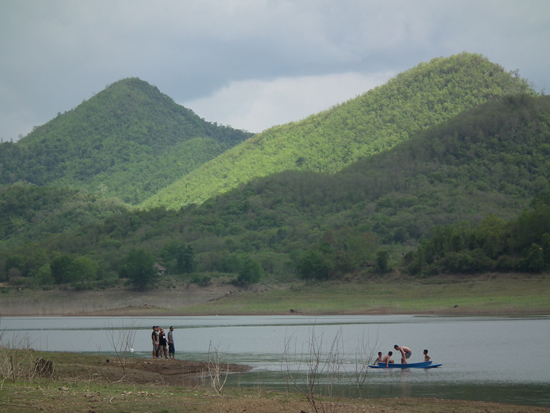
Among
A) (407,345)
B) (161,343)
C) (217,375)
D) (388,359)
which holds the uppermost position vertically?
(217,375)

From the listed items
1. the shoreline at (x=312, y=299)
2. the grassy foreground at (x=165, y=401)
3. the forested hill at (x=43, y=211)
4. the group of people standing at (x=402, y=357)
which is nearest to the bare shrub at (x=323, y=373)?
the grassy foreground at (x=165, y=401)

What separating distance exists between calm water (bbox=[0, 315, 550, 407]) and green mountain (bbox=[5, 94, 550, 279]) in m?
51.0

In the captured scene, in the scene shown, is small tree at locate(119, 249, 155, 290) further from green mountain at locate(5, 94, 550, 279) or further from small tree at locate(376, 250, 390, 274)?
small tree at locate(376, 250, 390, 274)

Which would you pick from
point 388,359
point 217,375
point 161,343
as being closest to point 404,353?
point 388,359

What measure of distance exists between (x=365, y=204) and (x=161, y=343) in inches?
4662

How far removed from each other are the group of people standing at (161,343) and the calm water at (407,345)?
2.05 meters

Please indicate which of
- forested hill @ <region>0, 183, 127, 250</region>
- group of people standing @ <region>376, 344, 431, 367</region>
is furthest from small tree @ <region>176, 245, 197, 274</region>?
group of people standing @ <region>376, 344, 431, 367</region>

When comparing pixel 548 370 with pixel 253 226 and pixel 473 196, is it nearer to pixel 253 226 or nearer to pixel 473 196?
pixel 473 196

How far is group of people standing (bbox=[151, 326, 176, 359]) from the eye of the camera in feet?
120

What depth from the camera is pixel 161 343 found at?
1444 inches

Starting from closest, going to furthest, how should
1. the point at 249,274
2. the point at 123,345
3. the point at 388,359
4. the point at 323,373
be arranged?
the point at 323,373 < the point at 388,359 < the point at 123,345 < the point at 249,274

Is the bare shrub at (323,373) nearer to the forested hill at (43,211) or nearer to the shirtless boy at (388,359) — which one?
the shirtless boy at (388,359)

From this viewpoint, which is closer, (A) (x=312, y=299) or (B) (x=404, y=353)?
(B) (x=404, y=353)

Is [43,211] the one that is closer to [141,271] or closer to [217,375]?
[141,271]
